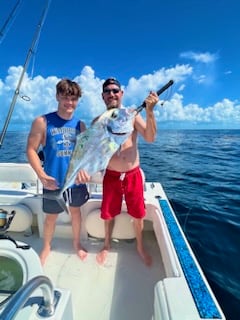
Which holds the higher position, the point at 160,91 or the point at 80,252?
the point at 160,91

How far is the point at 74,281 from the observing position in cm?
233

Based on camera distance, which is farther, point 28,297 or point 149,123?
point 149,123

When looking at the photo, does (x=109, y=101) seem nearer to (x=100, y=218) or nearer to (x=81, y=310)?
(x=100, y=218)

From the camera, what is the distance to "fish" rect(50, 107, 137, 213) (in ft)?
5.50

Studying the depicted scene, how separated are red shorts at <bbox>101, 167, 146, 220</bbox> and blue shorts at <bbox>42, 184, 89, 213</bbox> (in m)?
0.23

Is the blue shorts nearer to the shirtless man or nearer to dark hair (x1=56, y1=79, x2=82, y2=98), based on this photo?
the shirtless man

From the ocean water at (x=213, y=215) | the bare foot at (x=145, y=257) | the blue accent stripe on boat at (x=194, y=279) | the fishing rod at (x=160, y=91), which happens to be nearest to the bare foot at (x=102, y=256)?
the bare foot at (x=145, y=257)

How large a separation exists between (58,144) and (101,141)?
25.9 inches

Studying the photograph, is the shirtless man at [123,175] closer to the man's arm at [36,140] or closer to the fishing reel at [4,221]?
the man's arm at [36,140]

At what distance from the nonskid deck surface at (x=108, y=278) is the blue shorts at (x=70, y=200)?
24.3 inches

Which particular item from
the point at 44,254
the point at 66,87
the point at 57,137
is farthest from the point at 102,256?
the point at 66,87

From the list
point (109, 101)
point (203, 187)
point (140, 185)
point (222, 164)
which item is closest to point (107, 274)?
point (140, 185)

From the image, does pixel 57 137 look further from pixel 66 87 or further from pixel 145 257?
pixel 145 257

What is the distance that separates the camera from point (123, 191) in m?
2.38
